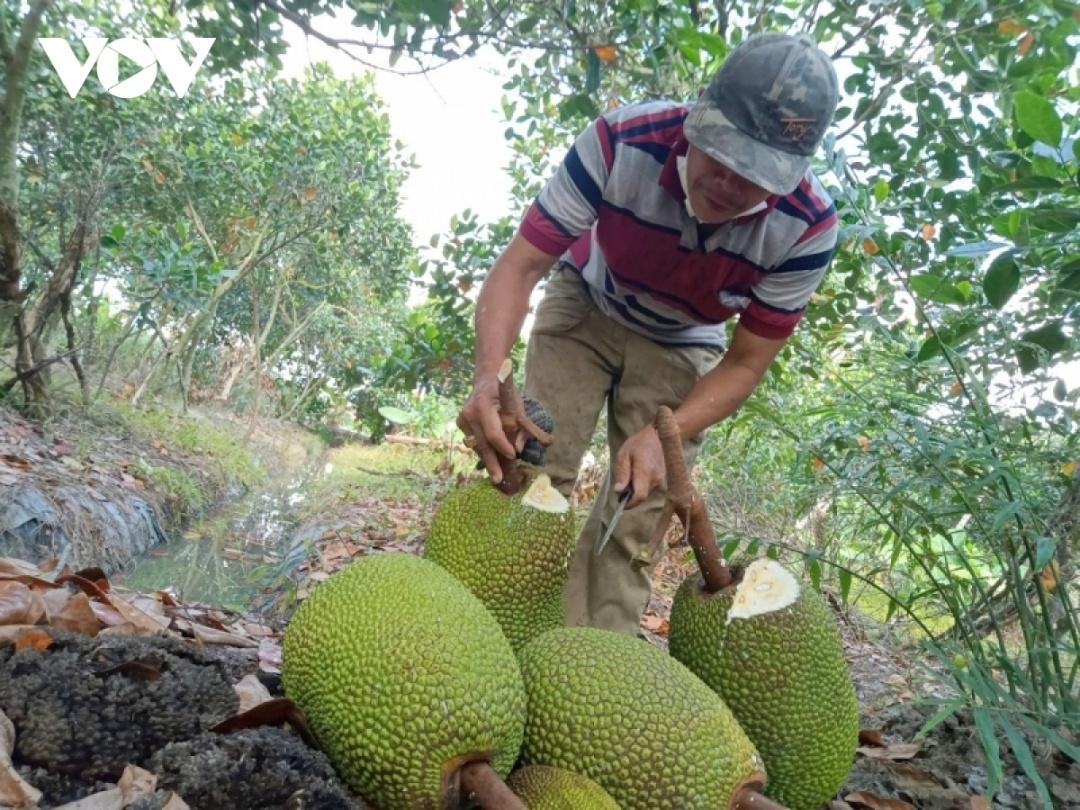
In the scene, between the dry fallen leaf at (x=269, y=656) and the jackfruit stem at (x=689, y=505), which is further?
the dry fallen leaf at (x=269, y=656)

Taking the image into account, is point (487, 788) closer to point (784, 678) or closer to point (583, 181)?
point (784, 678)

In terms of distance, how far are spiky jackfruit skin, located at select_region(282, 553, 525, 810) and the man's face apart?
911mm

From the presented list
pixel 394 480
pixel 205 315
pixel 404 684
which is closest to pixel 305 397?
pixel 205 315

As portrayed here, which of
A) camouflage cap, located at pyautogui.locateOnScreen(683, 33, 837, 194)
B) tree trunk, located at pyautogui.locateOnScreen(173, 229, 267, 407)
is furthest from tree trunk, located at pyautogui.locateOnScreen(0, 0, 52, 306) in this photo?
tree trunk, located at pyautogui.locateOnScreen(173, 229, 267, 407)

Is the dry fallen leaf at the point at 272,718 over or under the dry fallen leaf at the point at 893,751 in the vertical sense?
over

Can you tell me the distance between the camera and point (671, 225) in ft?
5.64

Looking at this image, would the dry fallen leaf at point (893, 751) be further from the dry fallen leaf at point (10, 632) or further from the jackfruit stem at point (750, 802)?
the dry fallen leaf at point (10, 632)

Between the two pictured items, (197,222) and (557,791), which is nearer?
(557,791)

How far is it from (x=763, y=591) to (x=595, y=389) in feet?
3.40

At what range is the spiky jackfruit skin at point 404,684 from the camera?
880 millimetres

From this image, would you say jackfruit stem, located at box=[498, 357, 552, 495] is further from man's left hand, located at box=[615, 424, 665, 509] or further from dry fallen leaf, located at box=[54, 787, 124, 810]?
dry fallen leaf, located at box=[54, 787, 124, 810]

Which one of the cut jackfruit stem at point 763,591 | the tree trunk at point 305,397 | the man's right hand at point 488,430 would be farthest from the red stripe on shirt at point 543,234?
the tree trunk at point 305,397

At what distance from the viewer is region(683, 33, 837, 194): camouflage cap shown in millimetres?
1401

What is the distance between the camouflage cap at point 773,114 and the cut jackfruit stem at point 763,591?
26.1 inches
